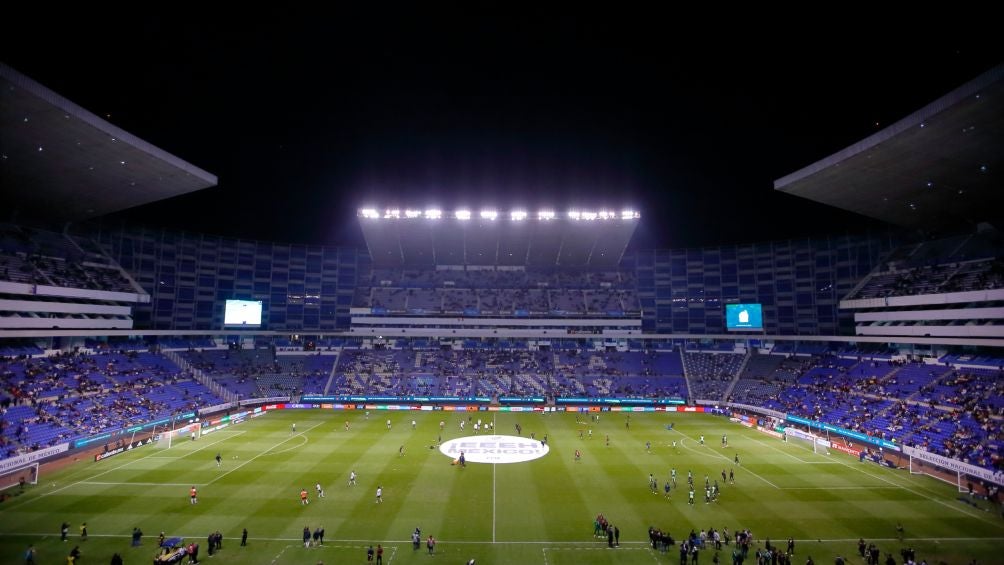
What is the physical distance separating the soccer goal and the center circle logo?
89.3ft

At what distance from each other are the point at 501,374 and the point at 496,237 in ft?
72.2

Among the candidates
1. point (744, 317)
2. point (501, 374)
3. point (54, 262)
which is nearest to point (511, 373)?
point (501, 374)

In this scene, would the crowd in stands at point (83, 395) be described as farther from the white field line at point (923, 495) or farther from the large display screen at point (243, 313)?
the white field line at point (923, 495)

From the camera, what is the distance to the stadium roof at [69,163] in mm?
31078

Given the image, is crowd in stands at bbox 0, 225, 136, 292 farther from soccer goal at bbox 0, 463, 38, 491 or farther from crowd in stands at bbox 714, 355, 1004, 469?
crowd in stands at bbox 714, 355, 1004, 469

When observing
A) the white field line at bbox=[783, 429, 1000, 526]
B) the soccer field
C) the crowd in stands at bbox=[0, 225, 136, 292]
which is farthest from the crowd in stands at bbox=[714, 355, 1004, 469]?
the crowd in stands at bbox=[0, 225, 136, 292]

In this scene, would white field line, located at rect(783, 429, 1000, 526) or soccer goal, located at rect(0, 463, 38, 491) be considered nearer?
white field line, located at rect(783, 429, 1000, 526)

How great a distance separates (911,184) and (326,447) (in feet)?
188

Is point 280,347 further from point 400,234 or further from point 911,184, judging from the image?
point 911,184

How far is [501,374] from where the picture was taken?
238ft

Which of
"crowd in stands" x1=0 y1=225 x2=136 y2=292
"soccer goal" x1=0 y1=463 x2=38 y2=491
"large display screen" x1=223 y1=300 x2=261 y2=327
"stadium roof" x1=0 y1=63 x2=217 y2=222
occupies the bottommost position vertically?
"soccer goal" x1=0 y1=463 x2=38 y2=491

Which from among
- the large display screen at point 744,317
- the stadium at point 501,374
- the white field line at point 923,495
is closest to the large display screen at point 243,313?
the stadium at point 501,374

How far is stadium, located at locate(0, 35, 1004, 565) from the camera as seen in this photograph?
2558cm

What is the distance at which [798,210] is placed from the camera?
2199 inches
